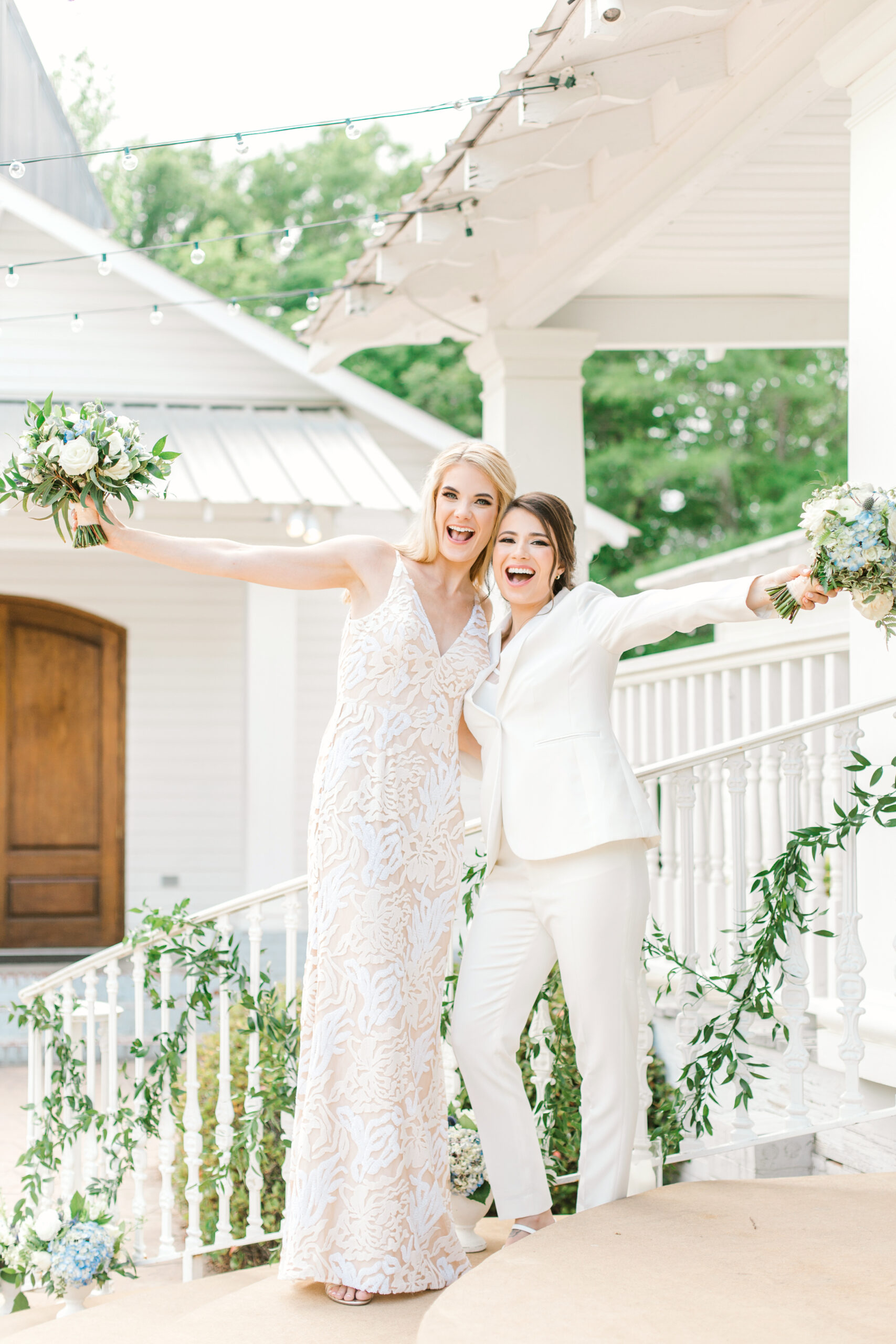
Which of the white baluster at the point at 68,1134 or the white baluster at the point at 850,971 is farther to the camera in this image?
the white baluster at the point at 68,1134

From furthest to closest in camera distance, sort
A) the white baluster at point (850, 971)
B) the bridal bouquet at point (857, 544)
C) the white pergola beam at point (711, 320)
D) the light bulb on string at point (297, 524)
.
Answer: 1. the light bulb on string at point (297, 524)
2. the white pergola beam at point (711, 320)
3. the white baluster at point (850, 971)
4. the bridal bouquet at point (857, 544)

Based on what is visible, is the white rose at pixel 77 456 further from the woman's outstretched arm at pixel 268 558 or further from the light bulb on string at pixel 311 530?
the light bulb on string at pixel 311 530

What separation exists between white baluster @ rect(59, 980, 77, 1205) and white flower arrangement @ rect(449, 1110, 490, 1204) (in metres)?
1.57

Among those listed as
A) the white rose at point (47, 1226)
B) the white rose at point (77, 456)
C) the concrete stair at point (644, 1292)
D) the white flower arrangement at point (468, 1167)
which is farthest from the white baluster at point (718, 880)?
the white rose at point (77, 456)

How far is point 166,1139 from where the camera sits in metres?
4.35

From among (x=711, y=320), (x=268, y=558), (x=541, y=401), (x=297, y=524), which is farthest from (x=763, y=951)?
(x=297, y=524)

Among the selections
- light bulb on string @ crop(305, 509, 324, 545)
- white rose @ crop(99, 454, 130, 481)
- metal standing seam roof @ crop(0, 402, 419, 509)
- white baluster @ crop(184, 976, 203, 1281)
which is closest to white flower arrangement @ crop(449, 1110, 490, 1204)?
white baluster @ crop(184, 976, 203, 1281)

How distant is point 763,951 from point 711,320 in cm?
383

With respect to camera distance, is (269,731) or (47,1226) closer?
(47,1226)

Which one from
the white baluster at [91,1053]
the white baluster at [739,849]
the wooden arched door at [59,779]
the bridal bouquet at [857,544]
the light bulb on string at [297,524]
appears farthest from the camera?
the wooden arched door at [59,779]

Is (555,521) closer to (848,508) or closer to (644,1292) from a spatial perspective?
(848,508)

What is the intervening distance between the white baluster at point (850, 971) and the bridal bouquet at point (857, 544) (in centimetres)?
85

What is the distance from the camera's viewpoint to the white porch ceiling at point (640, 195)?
13.3 feet

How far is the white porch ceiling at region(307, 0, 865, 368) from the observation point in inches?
159
